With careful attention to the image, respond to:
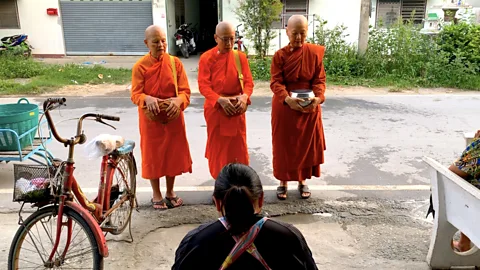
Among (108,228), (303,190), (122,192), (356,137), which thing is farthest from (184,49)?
(108,228)

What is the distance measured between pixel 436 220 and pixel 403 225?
0.80 m

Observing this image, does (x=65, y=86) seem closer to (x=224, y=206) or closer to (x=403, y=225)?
(x=403, y=225)

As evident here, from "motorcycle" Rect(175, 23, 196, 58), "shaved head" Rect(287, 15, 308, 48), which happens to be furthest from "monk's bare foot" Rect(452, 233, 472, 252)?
"motorcycle" Rect(175, 23, 196, 58)

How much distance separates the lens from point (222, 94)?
372cm

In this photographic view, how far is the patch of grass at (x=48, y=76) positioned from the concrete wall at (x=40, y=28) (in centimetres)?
240

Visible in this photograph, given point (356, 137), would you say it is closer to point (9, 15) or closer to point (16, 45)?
point (16, 45)

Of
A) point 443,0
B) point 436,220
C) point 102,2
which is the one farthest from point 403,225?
point 102,2

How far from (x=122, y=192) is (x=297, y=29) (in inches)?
77.1

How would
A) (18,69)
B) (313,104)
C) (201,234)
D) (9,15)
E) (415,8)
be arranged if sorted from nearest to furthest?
(201,234) → (313,104) → (18,69) → (415,8) → (9,15)

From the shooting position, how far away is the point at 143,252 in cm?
312

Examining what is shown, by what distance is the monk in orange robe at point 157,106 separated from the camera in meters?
3.50

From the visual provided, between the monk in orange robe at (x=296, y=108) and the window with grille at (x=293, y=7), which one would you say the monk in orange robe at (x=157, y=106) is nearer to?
the monk in orange robe at (x=296, y=108)

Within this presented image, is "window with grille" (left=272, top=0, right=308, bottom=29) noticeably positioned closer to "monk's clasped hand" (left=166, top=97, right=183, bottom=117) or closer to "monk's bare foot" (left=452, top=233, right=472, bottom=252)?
"monk's clasped hand" (left=166, top=97, right=183, bottom=117)

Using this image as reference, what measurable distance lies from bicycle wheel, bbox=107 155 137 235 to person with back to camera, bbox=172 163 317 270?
1.72m
